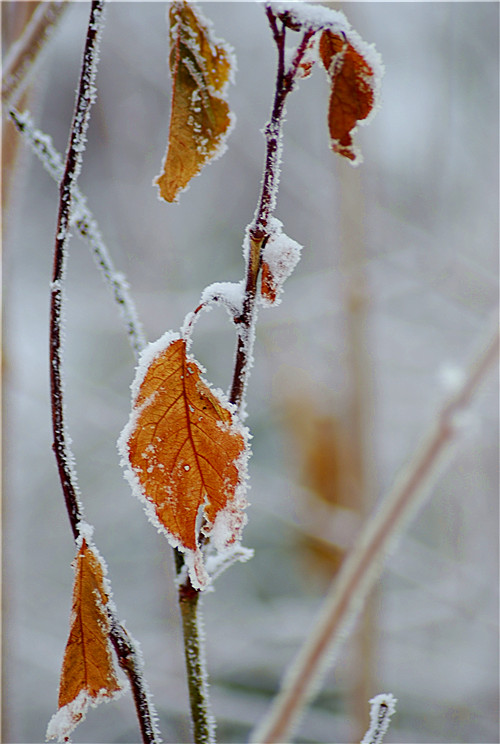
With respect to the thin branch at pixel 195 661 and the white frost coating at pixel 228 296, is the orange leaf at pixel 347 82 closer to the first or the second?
the white frost coating at pixel 228 296

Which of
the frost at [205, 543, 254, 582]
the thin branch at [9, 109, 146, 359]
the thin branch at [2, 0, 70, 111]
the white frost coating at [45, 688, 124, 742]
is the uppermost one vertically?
the thin branch at [2, 0, 70, 111]

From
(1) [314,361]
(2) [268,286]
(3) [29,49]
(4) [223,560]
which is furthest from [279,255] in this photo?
(1) [314,361]

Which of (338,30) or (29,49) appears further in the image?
(29,49)

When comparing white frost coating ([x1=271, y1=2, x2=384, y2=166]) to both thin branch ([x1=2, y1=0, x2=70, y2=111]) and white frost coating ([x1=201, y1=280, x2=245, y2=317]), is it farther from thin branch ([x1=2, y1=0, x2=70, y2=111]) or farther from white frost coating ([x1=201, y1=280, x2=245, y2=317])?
thin branch ([x1=2, y1=0, x2=70, y2=111])

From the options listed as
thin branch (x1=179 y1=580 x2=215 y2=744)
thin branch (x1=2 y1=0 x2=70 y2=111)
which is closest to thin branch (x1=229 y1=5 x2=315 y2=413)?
thin branch (x1=179 y1=580 x2=215 y2=744)

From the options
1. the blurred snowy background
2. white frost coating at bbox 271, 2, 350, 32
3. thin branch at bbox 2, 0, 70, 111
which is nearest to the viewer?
white frost coating at bbox 271, 2, 350, 32

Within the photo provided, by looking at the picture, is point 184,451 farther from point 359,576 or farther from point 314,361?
point 314,361
